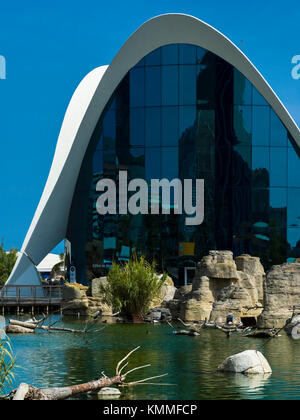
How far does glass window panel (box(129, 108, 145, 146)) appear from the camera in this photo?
112 ft

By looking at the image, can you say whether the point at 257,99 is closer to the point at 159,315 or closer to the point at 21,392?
the point at 159,315

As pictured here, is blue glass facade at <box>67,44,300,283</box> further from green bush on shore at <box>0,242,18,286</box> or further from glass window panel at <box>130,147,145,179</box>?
green bush on shore at <box>0,242,18,286</box>

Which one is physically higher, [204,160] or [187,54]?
[187,54]

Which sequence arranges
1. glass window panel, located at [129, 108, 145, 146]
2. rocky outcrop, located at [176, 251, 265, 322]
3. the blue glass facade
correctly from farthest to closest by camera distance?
glass window panel, located at [129, 108, 145, 146] → the blue glass facade → rocky outcrop, located at [176, 251, 265, 322]

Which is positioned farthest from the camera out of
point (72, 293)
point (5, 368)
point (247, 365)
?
point (72, 293)

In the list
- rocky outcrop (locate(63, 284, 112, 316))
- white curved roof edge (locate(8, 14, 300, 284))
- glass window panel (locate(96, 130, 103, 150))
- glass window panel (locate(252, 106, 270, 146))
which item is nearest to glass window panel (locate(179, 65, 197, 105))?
white curved roof edge (locate(8, 14, 300, 284))

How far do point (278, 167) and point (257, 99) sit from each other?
333 centimetres

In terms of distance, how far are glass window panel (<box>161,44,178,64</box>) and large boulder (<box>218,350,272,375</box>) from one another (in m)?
24.1

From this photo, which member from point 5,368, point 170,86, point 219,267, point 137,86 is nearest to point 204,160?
point 170,86

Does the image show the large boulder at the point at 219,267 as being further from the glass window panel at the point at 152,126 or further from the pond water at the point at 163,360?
the glass window panel at the point at 152,126

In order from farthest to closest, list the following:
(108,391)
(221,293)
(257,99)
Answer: (257,99) < (221,293) < (108,391)

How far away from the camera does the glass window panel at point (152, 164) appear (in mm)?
33594

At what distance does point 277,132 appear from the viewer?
34.1 meters

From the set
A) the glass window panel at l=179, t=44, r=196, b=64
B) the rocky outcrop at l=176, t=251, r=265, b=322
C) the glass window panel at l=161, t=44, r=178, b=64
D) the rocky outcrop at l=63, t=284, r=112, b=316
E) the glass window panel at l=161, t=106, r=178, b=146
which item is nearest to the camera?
the rocky outcrop at l=176, t=251, r=265, b=322
